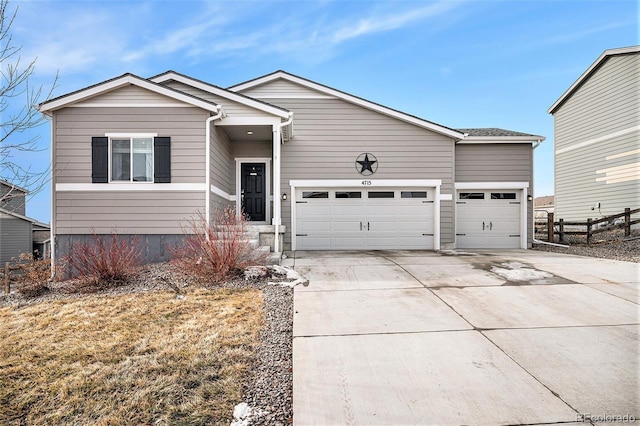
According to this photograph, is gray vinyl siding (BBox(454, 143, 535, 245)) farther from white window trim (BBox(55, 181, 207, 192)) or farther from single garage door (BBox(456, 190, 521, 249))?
white window trim (BBox(55, 181, 207, 192))

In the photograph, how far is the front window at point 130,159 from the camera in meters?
8.61

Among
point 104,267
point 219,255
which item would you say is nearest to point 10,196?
point 104,267

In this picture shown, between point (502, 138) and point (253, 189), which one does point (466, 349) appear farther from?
point (502, 138)

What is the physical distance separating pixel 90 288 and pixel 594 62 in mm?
20778

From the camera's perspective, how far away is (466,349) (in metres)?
3.66

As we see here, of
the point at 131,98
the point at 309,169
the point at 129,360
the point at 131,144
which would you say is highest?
the point at 131,98

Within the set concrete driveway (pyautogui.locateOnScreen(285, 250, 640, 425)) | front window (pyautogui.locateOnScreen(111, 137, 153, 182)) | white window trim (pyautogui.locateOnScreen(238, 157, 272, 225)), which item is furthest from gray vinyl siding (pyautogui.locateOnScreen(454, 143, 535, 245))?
front window (pyautogui.locateOnScreen(111, 137, 153, 182))

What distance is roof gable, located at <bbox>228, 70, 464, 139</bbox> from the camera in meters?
11.3

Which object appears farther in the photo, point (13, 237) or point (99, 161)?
point (13, 237)

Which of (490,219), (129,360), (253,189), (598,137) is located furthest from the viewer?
(598,137)

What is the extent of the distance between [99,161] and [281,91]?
234 inches

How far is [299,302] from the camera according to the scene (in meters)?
5.27

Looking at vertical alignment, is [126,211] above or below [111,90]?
below

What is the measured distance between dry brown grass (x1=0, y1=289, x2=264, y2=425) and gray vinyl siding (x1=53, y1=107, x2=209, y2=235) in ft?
10.6
